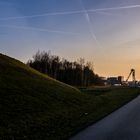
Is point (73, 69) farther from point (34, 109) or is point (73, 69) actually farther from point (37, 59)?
point (34, 109)

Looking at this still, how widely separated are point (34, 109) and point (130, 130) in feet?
25.3

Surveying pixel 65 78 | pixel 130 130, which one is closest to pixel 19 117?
pixel 130 130

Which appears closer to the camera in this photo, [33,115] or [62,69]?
[33,115]

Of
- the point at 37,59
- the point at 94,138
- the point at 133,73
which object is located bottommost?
the point at 94,138

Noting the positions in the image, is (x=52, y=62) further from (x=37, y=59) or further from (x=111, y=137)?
(x=111, y=137)

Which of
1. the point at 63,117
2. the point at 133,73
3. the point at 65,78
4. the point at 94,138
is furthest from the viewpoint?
the point at 65,78

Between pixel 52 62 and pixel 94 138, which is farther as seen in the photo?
pixel 52 62

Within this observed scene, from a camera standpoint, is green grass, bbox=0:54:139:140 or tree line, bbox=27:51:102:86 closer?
green grass, bbox=0:54:139:140

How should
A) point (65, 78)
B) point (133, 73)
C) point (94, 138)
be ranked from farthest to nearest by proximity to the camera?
point (65, 78) → point (133, 73) → point (94, 138)

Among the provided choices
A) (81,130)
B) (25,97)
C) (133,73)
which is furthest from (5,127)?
(133,73)

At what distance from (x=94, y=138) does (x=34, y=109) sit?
8.74 meters

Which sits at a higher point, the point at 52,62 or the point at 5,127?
the point at 52,62

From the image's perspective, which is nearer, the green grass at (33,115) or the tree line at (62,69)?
the green grass at (33,115)

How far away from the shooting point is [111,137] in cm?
1173
